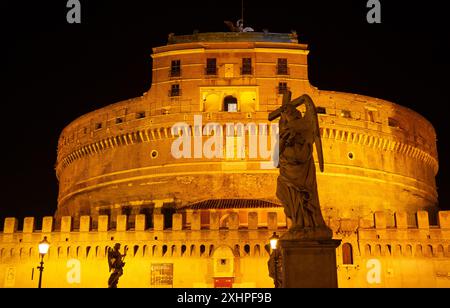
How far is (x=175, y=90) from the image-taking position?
126 ft

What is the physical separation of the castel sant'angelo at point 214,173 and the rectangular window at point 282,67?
164 mm

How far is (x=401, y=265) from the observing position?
97.8 feet

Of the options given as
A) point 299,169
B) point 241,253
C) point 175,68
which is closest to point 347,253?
point 241,253

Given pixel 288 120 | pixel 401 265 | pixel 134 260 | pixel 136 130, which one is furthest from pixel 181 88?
pixel 288 120

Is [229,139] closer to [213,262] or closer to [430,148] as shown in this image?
[213,262]

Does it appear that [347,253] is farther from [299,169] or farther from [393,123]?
[299,169]

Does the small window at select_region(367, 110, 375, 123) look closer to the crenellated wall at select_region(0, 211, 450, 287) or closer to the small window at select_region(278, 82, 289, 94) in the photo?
the small window at select_region(278, 82, 289, 94)

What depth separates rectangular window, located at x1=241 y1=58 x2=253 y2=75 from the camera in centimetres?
3844

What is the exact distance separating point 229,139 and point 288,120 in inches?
1117

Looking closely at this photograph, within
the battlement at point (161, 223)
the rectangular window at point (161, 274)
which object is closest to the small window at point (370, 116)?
the battlement at point (161, 223)

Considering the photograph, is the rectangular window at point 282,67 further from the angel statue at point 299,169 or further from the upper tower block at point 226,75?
the angel statue at point 299,169

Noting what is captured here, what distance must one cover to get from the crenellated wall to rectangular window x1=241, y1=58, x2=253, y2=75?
1230 centimetres

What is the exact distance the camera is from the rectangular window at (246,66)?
38.4 m
